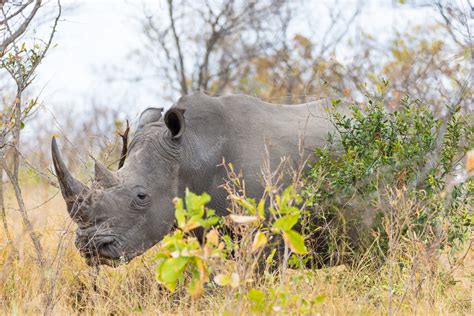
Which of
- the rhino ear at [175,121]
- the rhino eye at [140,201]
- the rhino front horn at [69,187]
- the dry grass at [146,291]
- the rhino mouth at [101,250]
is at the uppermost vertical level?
the rhino ear at [175,121]

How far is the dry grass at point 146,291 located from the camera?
493 centimetres

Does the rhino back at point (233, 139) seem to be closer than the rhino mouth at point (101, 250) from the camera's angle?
No

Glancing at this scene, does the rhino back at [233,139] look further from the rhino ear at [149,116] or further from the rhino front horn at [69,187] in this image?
the rhino front horn at [69,187]

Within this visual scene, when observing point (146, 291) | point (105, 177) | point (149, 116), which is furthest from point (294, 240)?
point (149, 116)

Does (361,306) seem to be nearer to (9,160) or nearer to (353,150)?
(353,150)

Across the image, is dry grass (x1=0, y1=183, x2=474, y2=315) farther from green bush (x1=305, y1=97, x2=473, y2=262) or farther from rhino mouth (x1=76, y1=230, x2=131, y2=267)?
green bush (x1=305, y1=97, x2=473, y2=262)

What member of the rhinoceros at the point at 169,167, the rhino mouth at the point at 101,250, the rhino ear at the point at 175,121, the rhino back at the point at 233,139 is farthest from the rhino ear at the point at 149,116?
the rhino mouth at the point at 101,250

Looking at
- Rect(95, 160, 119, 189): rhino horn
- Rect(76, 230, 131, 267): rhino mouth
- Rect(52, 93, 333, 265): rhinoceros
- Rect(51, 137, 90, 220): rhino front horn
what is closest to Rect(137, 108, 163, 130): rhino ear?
Rect(52, 93, 333, 265): rhinoceros

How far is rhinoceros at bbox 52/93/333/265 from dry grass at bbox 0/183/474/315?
0.21 m

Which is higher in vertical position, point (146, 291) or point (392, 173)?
point (392, 173)

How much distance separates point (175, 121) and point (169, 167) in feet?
1.19

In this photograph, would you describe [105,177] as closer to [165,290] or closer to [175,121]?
[175,121]

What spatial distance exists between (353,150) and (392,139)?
0.99 feet

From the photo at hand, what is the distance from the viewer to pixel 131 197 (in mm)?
5820
